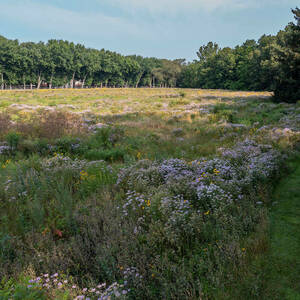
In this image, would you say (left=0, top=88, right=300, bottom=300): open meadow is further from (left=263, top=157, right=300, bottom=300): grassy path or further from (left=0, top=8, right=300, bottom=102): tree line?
(left=0, top=8, right=300, bottom=102): tree line

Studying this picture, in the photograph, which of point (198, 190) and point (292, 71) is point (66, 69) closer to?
point (292, 71)

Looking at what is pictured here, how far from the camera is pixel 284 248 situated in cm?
312

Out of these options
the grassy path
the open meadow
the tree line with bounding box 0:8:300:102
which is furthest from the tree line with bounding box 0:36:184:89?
the grassy path

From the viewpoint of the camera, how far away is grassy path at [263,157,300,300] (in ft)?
8.12

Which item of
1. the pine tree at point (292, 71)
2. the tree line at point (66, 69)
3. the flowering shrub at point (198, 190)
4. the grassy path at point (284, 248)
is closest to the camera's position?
the grassy path at point (284, 248)

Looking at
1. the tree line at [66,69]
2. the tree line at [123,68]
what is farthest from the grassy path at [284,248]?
the tree line at [66,69]

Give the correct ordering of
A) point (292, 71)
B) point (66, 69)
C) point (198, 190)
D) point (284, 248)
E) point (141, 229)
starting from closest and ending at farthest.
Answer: point (284, 248), point (141, 229), point (198, 190), point (292, 71), point (66, 69)

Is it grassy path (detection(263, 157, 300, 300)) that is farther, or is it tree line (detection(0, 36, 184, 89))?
tree line (detection(0, 36, 184, 89))

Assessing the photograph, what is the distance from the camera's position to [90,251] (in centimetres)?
337

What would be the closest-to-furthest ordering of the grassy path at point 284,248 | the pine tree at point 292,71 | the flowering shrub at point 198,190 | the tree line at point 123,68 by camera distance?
the grassy path at point 284,248, the flowering shrub at point 198,190, the pine tree at point 292,71, the tree line at point 123,68

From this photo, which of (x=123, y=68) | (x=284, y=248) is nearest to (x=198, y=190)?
(x=284, y=248)

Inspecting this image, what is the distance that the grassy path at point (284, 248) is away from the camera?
2.47 metres

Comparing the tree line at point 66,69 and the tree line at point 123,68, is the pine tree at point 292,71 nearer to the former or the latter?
the tree line at point 123,68

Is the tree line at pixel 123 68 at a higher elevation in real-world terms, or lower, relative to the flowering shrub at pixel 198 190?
higher
